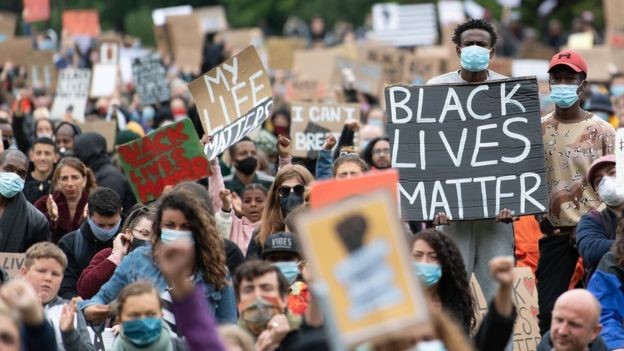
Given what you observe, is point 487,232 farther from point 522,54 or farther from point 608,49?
point 522,54

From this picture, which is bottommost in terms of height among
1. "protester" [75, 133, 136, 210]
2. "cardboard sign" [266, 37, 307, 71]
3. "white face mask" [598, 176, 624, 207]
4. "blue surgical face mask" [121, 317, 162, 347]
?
"cardboard sign" [266, 37, 307, 71]

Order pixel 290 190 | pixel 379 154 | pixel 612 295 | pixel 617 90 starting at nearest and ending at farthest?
pixel 612 295, pixel 290 190, pixel 379 154, pixel 617 90

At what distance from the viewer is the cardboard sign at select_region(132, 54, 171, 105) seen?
20.2 metres

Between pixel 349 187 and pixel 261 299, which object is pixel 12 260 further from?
pixel 349 187

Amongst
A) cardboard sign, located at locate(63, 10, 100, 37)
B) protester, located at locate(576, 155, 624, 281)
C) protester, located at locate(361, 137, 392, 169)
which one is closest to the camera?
protester, located at locate(576, 155, 624, 281)

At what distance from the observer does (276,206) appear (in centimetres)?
1109

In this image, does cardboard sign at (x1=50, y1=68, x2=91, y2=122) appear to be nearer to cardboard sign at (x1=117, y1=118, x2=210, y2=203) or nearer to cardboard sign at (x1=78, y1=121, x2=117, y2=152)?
cardboard sign at (x1=78, y1=121, x2=117, y2=152)

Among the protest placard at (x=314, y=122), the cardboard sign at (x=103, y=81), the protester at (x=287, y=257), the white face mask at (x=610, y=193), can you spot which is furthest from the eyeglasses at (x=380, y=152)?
the cardboard sign at (x=103, y=81)

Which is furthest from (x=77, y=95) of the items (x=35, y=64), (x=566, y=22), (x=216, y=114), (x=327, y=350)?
(x=566, y=22)

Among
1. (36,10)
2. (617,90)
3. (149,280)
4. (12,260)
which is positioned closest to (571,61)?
(149,280)

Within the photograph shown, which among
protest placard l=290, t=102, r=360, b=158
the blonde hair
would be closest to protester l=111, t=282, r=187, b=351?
the blonde hair

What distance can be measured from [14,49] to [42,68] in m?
0.72

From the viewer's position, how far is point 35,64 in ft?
71.8

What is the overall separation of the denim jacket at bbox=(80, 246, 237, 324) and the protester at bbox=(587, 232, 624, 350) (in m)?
1.87
